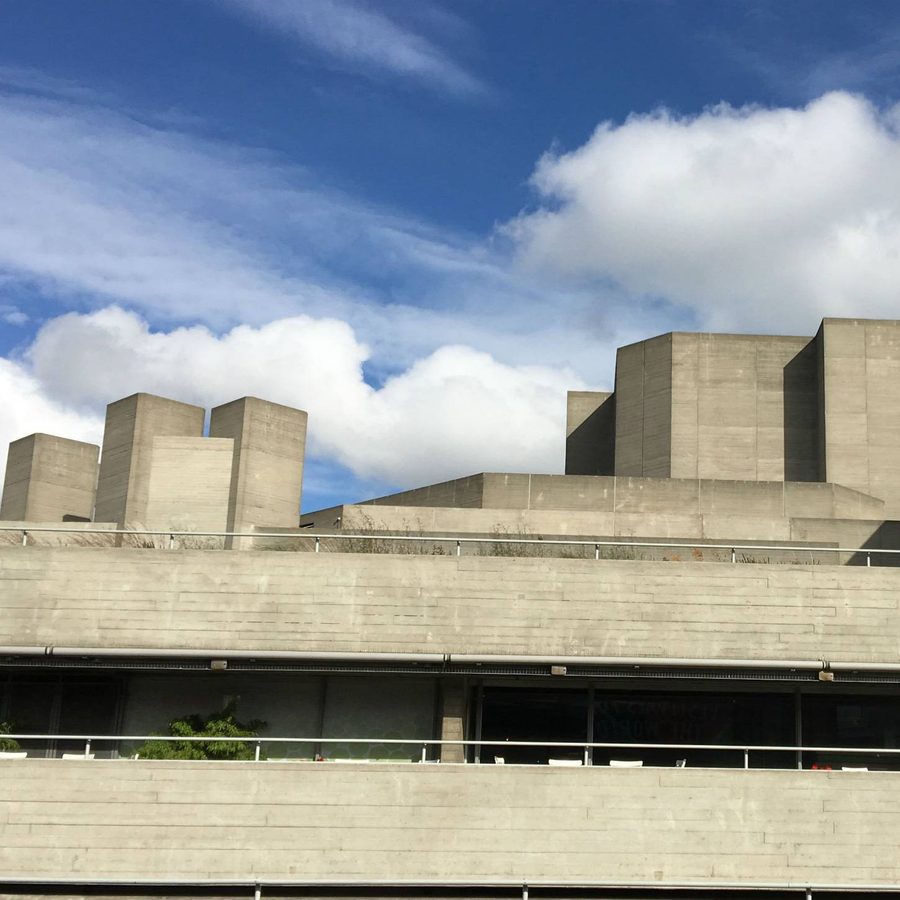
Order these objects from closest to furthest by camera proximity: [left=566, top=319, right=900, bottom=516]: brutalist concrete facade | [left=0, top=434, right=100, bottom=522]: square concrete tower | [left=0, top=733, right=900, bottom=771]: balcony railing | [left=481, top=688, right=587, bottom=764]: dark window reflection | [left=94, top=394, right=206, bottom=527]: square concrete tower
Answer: [left=0, top=733, right=900, bottom=771]: balcony railing
[left=481, top=688, right=587, bottom=764]: dark window reflection
[left=566, top=319, right=900, bottom=516]: brutalist concrete facade
[left=94, top=394, right=206, bottom=527]: square concrete tower
[left=0, top=434, right=100, bottom=522]: square concrete tower

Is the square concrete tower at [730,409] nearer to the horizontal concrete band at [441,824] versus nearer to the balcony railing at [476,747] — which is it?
the balcony railing at [476,747]

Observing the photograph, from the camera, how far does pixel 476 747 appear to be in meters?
19.5

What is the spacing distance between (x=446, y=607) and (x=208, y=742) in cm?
439

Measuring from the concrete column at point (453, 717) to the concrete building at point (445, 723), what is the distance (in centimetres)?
4

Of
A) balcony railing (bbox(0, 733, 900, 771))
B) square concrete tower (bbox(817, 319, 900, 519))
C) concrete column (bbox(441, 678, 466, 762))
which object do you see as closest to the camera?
balcony railing (bbox(0, 733, 900, 771))

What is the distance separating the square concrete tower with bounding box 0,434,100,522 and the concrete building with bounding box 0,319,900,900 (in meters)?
26.6

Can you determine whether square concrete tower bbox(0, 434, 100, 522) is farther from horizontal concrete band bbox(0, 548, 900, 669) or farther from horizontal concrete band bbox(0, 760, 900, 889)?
horizontal concrete band bbox(0, 760, 900, 889)

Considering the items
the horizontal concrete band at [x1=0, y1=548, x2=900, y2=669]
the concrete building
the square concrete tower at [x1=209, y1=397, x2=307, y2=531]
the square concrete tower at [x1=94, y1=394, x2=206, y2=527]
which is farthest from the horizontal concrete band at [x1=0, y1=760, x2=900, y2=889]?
the square concrete tower at [x1=94, y1=394, x2=206, y2=527]

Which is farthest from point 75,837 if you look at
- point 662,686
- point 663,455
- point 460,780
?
point 663,455

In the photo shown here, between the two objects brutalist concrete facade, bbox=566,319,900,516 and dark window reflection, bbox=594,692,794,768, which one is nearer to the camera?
dark window reflection, bbox=594,692,794,768

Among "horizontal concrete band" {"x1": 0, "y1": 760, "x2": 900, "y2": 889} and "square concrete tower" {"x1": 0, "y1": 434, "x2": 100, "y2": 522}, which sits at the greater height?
"square concrete tower" {"x1": 0, "y1": 434, "x2": 100, "y2": 522}

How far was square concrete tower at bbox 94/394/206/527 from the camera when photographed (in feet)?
140

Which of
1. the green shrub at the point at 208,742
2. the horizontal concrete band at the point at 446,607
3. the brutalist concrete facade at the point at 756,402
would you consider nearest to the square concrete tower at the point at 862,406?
the brutalist concrete facade at the point at 756,402

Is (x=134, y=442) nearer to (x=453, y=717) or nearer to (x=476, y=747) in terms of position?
(x=453, y=717)
